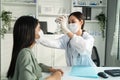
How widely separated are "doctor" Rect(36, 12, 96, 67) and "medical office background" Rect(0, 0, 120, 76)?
181 cm

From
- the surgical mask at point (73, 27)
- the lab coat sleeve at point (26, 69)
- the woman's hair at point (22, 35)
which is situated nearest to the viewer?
the lab coat sleeve at point (26, 69)

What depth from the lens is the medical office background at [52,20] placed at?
4.23 metres

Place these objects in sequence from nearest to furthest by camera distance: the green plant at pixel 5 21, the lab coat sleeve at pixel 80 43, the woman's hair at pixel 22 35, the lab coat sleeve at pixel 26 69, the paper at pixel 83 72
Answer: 1. the lab coat sleeve at pixel 26 69
2. the woman's hair at pixel 22 35
3. the paper at pixel 83 72
4. the lab coat sleeve at pixel 80 43
5. the green plant at pixel 5 21

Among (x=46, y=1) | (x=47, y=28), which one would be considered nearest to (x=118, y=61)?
(x=47, y=28)

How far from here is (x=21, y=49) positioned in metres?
1.49

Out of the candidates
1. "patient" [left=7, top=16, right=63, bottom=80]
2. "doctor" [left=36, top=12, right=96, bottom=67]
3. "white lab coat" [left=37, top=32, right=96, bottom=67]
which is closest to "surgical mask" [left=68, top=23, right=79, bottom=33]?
"doctor" [left=36, top=12, right=96, bottom=67]

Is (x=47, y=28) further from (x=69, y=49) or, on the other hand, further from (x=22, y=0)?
(x=69, y=49)

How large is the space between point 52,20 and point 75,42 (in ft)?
7.96

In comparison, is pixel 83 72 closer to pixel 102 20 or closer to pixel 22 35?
pixel 22 35

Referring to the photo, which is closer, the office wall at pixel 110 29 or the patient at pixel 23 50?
the patient at pixel 23 50

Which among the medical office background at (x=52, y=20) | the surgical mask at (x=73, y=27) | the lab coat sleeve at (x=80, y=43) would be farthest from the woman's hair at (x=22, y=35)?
the medical office background at (x=52, y=20)

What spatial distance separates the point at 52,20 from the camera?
4.53 m

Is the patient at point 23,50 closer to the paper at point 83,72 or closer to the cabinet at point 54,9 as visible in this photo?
the paper at point 83,72

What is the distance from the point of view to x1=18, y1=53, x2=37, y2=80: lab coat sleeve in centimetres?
137
